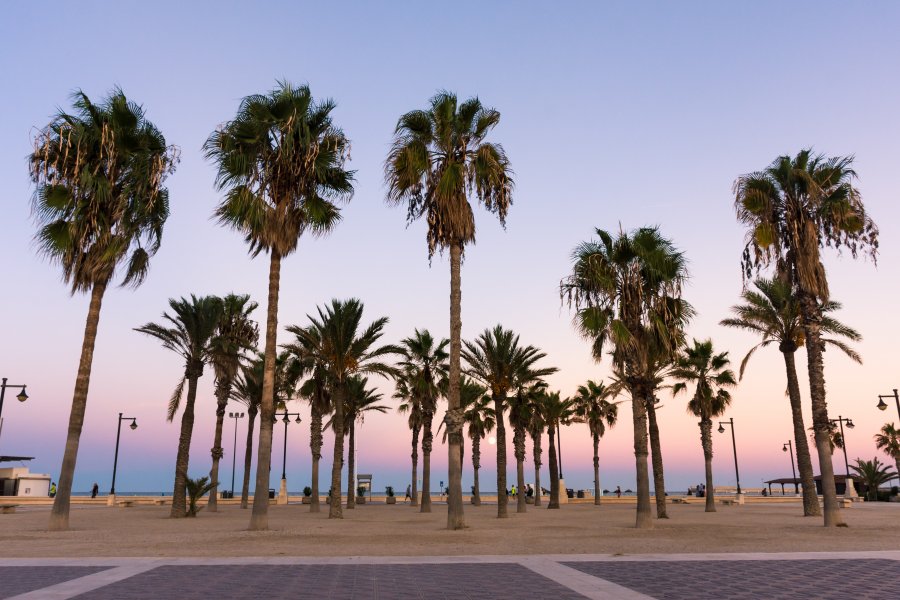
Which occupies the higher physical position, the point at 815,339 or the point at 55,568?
the point at 815,339

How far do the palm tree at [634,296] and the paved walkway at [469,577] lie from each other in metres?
10.4

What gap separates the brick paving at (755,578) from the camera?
8727 mm

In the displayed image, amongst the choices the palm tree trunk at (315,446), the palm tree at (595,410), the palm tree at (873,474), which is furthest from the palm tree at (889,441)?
the palm tree trunk at (315,446)

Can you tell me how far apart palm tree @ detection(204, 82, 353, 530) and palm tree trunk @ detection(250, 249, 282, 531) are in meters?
0.04

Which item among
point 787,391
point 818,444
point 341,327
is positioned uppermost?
point 341,327

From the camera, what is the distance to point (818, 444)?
22.8 m

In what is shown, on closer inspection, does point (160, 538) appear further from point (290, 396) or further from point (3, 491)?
point (3, 491)

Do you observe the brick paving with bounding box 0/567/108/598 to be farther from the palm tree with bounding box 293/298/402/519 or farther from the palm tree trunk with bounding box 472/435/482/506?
the palm tree trunk with bounding box 472/435/482/506

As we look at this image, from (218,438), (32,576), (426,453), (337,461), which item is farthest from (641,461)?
(218,438)

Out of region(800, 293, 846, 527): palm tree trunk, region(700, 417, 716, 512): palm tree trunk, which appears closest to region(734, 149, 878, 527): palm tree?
region(800, 293, 846, 527): palm tree trunk

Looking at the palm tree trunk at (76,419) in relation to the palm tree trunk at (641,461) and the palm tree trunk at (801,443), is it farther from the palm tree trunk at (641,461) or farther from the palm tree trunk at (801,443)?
the palm tree trunk at (801,443)

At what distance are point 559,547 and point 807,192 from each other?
17.3 m

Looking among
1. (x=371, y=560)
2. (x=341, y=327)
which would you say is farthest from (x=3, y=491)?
(x=371, y=560)

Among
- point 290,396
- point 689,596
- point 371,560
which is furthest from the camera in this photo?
point 290,396
